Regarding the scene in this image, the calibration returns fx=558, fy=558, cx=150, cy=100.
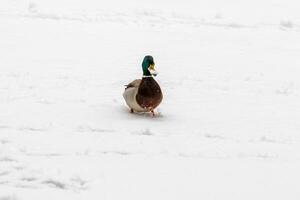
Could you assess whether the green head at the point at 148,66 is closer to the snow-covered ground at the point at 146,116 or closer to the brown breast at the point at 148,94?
the brown breast at the point at 148,94

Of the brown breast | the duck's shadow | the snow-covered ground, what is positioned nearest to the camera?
the snow-covered ground

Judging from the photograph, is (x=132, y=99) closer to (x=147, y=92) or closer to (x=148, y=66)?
(x=147, y=92)

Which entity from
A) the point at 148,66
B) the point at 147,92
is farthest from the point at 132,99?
the point at 148,66

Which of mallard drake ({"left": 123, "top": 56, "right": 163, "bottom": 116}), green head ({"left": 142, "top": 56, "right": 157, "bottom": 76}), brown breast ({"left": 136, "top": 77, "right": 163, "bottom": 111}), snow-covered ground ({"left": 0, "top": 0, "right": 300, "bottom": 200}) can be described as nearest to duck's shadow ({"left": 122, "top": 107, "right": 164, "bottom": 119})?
snow-covered ground ({"left": 0, "top": 0, "right": 300, "bottom": 200})

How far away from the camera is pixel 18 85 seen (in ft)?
26.1

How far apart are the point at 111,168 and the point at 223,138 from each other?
5.12 ft

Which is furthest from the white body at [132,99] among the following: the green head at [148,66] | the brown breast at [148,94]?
the green head at [148,66]

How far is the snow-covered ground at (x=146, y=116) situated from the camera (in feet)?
14.3

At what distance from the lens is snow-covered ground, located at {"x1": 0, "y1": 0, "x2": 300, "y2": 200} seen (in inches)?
172

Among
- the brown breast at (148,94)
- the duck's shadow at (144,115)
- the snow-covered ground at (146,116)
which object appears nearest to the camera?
the snow-covered ground at (146,116)

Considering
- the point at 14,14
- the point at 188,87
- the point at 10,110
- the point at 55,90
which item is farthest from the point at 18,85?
the point at 14,14

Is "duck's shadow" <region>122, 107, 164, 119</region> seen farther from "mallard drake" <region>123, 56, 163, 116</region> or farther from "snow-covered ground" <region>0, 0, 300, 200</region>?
"mallard drake" <region>123, 56, 163, 116</region>

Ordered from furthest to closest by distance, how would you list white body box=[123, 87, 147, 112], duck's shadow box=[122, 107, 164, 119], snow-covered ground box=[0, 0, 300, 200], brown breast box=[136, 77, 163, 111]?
duck's shadow box=[122, 107, 164, 119]
white body box=[123, 87, 147, 112]
brown breast box=[136, 77, 163, 111]
snow-covered ground box=[0, 0, 300, 200]

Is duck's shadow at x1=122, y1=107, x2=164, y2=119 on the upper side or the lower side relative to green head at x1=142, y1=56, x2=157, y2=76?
lower
